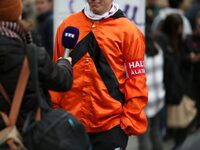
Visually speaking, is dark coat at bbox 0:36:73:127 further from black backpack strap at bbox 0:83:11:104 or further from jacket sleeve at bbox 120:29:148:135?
jacket sleeve at bbox 120:29:148:135

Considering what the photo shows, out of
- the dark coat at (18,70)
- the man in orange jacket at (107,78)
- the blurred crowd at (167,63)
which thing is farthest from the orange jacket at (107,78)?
the blurred crowd at (167,63)

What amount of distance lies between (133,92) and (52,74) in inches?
48.5

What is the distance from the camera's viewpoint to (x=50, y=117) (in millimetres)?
4590

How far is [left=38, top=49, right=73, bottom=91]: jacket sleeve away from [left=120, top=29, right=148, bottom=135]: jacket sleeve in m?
1.02

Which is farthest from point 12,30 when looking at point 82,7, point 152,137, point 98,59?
point 152,137

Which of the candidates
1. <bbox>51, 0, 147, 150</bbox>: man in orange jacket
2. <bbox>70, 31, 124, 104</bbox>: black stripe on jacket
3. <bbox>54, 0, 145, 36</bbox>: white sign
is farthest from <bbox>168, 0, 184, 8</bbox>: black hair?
<bbox>70, 31, 124, 104</bbox>: black stripe on jacket

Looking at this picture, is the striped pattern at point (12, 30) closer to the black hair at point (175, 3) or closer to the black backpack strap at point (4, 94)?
the black backpack strap at point (4, 94)

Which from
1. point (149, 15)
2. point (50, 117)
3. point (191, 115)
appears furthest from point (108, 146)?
point (149, 15)

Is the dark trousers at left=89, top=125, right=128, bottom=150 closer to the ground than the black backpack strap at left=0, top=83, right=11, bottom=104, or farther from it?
closer to the ground

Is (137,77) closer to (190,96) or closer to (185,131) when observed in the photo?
(185,131)

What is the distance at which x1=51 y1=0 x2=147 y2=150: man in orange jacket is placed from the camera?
224 inches

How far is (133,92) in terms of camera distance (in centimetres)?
570

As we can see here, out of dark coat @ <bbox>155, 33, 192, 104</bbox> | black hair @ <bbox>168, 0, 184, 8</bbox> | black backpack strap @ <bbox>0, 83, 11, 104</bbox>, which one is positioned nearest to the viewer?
black backpack strap @ <bbox>0, 83, 11, 104</bbox>

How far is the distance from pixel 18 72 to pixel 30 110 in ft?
0.76
